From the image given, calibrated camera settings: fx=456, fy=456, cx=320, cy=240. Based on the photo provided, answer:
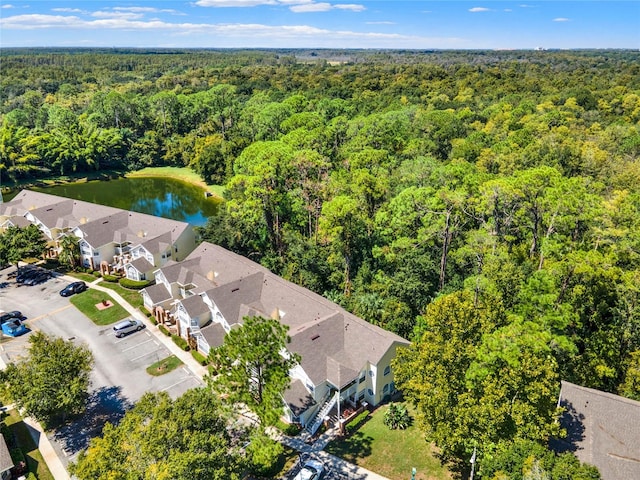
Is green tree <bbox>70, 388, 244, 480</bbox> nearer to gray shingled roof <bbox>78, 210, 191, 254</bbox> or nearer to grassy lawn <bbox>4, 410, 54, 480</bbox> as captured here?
grassy lawn <bbox>4, 410, 54, 480</bbox>

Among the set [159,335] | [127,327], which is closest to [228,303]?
[159,335]

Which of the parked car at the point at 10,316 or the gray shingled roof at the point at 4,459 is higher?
the gray shingled roof at the point at 4,459

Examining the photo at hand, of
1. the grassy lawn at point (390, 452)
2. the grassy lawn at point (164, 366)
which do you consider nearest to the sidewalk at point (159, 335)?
the grassy lawn at point (164, 366)

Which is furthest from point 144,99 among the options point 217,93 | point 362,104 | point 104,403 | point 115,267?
point 104,403

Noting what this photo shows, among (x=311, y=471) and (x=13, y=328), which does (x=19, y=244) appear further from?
(x=311, y=471)

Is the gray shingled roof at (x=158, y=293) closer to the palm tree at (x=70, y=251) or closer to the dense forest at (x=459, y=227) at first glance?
the dense forest at (x=459, y=227)
